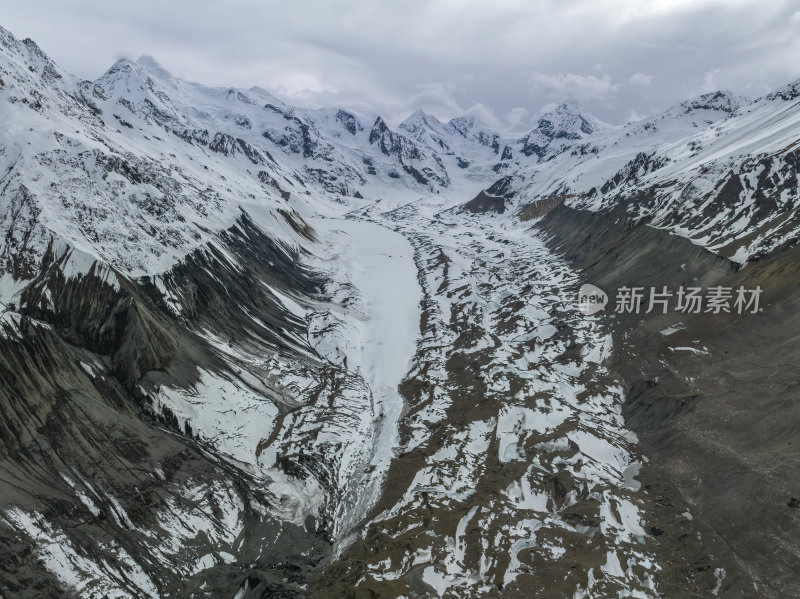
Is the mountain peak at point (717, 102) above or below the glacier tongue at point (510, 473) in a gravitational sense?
above

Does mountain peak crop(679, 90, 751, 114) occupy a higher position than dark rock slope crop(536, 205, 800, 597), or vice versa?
mountain peak crop(679, 90, 751, 114)

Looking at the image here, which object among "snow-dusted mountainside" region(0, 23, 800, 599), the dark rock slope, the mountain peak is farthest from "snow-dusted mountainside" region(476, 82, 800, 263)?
the mountain peak

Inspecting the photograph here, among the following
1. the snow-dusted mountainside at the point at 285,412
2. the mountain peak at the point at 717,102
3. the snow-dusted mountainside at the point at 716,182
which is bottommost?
the snow-dusted mountainside at the point at 285,412

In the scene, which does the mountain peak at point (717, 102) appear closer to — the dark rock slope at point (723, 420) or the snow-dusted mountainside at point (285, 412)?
the snow-dusted mountainside at point (285, 412)

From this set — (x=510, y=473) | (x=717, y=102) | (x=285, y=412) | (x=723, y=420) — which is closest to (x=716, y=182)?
(x=723, y=420)

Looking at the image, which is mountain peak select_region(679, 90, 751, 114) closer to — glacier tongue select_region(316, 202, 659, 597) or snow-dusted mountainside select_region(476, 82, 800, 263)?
snow-dusted mountainside select_region(476, 82, 800, 263)

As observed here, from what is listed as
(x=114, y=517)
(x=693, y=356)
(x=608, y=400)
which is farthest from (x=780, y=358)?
(x=114, y=517)

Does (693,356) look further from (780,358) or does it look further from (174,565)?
(174,565)

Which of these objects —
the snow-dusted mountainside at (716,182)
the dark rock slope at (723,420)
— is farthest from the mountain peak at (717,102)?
the dark rock slope at (723,420)
